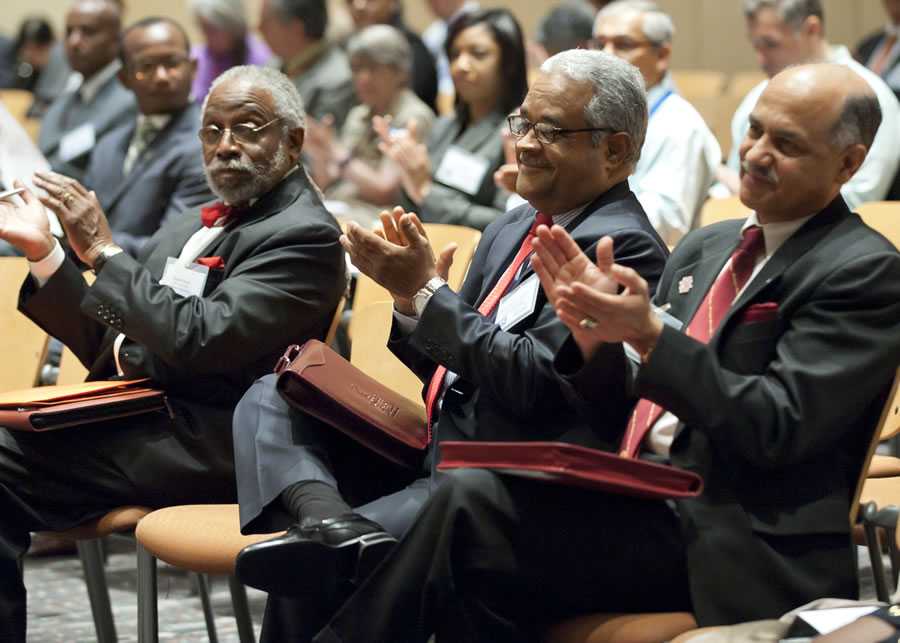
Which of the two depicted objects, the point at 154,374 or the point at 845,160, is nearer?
the point at 845,160

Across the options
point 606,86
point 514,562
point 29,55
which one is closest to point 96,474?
point 514,562

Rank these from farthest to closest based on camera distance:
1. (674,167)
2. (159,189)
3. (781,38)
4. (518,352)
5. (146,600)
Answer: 1. (781,38)
2. (159,189)
3. (674,167)
4. (146,600)
5. (518,352)

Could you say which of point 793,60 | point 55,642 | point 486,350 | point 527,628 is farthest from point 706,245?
point 793,60

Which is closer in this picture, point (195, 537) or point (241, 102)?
point (195, 537)

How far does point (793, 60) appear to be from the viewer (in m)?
4.99

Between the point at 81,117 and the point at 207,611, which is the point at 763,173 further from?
the point at 81,117

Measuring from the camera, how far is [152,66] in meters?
5.09

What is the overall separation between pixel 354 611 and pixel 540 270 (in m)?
0.60

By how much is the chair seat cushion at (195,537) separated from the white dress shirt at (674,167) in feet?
5.43

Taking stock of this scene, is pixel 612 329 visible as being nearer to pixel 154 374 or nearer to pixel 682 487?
pixel 682 487

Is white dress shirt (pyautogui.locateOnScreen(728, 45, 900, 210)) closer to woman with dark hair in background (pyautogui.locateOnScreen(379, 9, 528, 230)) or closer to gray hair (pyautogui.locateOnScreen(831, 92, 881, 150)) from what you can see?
woman with dark hair in background (pyautogui.locateOnScreen(379, 9, 528, 230))

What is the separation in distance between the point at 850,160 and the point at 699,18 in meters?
7.19

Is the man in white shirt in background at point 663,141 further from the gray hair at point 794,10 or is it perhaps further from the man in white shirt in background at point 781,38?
the gray hair at point 794,10

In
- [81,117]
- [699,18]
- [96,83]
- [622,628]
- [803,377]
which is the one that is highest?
[699,18]
